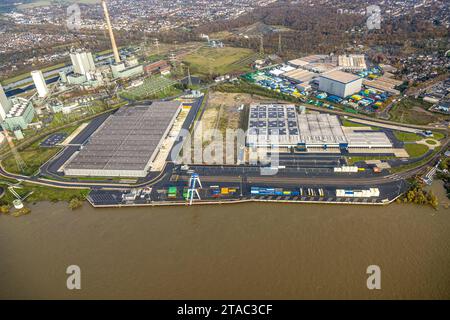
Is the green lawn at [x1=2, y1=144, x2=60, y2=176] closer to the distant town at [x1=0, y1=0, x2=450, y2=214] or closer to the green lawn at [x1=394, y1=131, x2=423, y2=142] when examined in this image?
the distant town at [x1=0, y1=0, x2=450, y2=214]

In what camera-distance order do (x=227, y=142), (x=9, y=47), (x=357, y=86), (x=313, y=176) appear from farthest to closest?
(x=9, y=47), (x=357, y=86), (x=227, y=142), (x=313, y=176)

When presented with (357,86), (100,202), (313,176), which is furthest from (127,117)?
(357,86)

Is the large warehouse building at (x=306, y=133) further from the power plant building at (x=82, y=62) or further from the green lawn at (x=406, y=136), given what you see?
the power plant building at (x=82, y=62)

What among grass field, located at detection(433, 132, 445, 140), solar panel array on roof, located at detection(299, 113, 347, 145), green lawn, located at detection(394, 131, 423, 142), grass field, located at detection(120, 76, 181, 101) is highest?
grass field, located at detection(120, 76, 181, 101)

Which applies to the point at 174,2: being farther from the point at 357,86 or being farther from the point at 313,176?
the point at 313,176

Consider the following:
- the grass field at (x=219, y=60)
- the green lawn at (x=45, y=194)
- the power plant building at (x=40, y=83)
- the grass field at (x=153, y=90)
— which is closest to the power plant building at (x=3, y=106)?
the power plant building at (x=40, y=83)

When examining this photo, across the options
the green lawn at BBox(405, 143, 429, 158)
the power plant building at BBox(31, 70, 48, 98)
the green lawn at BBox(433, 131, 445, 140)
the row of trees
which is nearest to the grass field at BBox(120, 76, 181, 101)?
the power plant building at BBox(31, 70, 48, 98)
